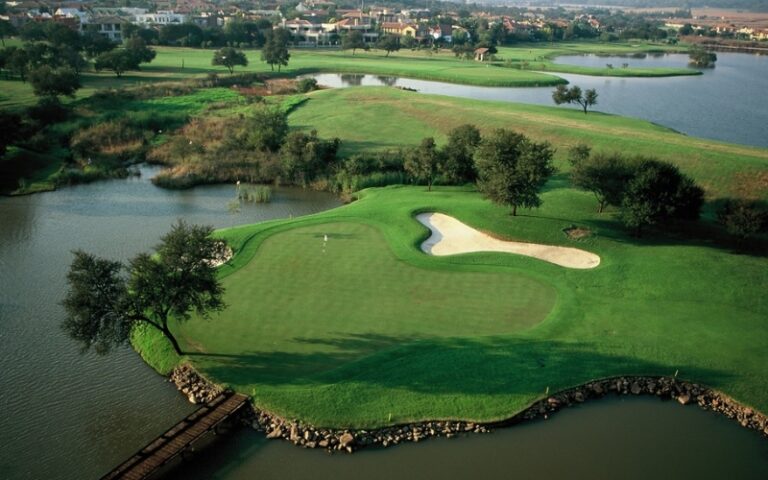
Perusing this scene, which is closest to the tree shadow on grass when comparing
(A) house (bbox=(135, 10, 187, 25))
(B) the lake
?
(B) the lake

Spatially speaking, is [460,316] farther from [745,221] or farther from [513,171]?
[745,221]

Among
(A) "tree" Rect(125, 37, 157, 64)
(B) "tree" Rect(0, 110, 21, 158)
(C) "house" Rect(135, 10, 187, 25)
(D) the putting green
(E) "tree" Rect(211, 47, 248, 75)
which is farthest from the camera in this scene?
(C) "house" Rect(135, 10, 187, 25)

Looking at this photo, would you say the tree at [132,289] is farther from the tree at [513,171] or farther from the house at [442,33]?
the house at [442,33]

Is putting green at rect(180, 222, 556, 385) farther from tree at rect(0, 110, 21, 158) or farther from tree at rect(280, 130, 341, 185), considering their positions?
tree at rect(0, 110, 21, 158)

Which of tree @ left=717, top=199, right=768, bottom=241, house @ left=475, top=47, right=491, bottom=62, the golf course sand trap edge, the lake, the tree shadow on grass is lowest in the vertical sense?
the lake

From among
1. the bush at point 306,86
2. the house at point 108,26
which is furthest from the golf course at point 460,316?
the house at point 108,26

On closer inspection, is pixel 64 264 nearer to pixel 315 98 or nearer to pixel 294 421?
pixel 294 421

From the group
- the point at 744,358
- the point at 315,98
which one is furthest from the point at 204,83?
the point at 744,358
